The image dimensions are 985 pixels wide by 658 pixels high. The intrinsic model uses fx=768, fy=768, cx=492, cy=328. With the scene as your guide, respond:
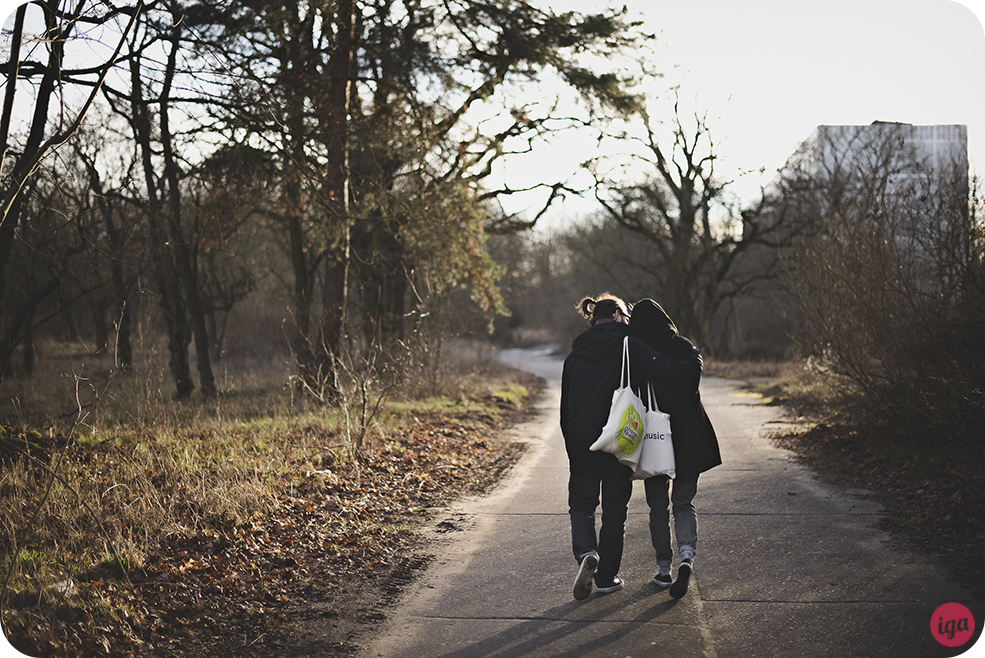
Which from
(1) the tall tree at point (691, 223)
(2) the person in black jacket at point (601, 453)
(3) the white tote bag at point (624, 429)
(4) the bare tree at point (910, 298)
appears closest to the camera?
(3) the white tote bag at point (624, 429)

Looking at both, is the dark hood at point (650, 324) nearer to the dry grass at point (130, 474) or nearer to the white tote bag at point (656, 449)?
the white tote bag at point (656, 449)

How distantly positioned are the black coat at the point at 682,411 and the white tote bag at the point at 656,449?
0.11 metres

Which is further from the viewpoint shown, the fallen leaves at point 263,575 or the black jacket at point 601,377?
the black jacket at point 601,377

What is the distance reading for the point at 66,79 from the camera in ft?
28.4

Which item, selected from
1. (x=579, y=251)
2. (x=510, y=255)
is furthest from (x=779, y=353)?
(x=510, y=255)

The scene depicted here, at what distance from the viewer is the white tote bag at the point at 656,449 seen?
481 cm

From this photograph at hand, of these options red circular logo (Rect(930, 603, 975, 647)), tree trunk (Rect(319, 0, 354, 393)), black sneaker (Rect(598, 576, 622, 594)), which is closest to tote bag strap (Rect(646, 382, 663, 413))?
black sneaker (Rect(598, 576, 622, 594))

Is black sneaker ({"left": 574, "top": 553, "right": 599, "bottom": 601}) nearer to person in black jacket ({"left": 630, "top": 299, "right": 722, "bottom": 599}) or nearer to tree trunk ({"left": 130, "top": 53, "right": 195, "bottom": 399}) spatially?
person in black jacket ({"left": 630, "top": 299, "right": 722, "bottom": 599})

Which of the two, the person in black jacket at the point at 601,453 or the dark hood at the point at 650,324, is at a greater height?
the dark hood at the point at 650,324

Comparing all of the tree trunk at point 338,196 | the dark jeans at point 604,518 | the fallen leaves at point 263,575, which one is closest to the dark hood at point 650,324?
the dark jeans at point 604,518

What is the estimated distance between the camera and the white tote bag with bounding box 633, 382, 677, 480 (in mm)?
4812

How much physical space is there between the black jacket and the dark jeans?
0.24 ft

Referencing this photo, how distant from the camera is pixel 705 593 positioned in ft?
16.4

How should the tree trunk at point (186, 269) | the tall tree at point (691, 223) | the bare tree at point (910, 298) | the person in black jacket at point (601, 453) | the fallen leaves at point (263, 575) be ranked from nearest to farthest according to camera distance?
the fallen leaves at point (263, 575) → the person in black jacket at point (601, 453) → the bare tree at point (910, 298) → the tree trunk at point (186, 269) → the tall tree at point (691, 223)
